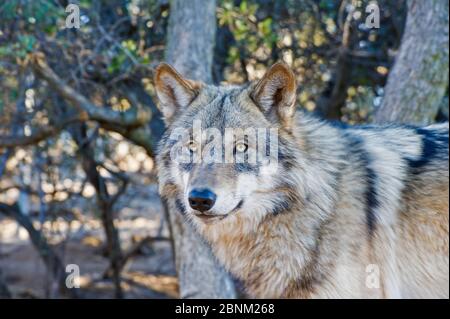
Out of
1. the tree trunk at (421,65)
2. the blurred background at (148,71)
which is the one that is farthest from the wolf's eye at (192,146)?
the tree trunk at (421,65)

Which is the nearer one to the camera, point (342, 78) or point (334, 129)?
point (334, 129)

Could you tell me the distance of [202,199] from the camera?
10.8ft

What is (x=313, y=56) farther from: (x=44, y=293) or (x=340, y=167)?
(x=44, y=293)

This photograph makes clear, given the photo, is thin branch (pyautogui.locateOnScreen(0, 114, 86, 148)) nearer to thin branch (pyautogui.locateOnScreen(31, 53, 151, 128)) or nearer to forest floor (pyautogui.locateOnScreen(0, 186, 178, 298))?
thin branch (pyautogui.locateOnScreen(31, 53, 151, 128))

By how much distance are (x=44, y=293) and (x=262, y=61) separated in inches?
165

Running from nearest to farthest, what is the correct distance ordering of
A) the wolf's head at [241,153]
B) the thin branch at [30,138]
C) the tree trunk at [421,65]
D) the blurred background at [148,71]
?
the wolf's head at [241,153] → the tree trunk at [421,65] → the blurred background at [148,71] → the thin branch at [30,138]

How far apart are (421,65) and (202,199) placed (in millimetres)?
2670

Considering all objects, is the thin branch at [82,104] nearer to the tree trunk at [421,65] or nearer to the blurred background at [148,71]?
the blurred background at [148,71]

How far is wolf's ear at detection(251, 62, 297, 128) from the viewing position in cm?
348

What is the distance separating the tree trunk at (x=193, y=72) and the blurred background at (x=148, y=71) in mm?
12

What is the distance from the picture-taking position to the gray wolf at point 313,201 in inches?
136

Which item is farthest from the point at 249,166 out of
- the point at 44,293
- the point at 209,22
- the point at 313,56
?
the point at 44,293

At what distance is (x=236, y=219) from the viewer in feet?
12.1

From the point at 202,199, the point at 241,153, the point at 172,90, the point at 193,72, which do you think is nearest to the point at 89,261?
the point at 193,72
